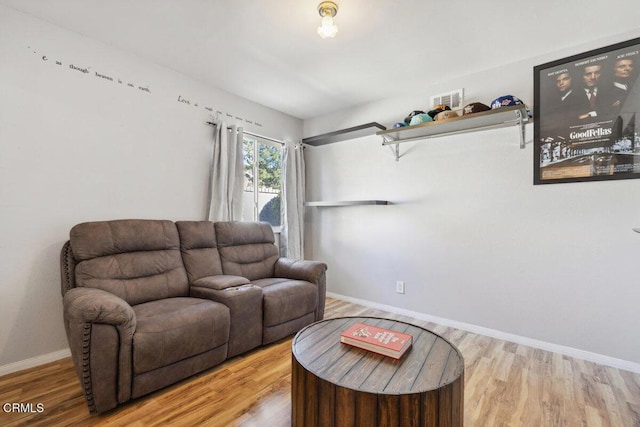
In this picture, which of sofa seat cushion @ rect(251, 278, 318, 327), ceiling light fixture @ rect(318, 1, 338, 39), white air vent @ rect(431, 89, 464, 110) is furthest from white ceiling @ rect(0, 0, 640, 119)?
sofa seat cushion @ rect(251, 278, 318, 327)

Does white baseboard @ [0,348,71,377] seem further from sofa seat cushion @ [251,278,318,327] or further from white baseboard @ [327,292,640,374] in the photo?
white baseboard @ [327,292,640,374]

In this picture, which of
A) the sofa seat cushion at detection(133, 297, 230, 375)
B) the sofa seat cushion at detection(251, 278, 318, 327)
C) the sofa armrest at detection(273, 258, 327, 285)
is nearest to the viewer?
the sofa seat cushion at detection(133, 297, 230, 375)

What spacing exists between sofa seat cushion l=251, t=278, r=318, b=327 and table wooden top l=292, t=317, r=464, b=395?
0.81m

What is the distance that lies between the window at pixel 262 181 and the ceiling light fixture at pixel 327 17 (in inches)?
74.3

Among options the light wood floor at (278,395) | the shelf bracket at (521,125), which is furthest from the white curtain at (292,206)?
the shelf bracket at (521,125)

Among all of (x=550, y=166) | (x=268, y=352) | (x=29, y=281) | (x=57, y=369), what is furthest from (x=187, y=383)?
(x=550, y=166)

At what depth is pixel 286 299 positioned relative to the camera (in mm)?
2500

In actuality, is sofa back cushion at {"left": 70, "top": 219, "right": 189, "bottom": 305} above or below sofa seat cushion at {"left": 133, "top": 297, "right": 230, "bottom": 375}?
above

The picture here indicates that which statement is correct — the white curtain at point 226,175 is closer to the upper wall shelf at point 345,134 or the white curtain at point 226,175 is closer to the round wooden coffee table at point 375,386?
the upper wall shelf at point 345,134

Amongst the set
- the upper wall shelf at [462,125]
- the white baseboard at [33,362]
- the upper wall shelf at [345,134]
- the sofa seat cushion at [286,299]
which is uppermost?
the upper wall shelf at [345,134]

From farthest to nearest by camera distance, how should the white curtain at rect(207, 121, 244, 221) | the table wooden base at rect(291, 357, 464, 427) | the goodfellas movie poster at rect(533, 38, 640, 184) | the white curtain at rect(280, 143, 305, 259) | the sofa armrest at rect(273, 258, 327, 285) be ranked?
the white curtain at rect(280, 143, 305, 259), the white curtain at rect(207, 121, 244, 221), the sofa armrest at rect(273, 258, 327, 285), the goodfellas movie poster at rect(533, 38, 640, 184), the table wooden base at rect(291, 357, 464, 427)

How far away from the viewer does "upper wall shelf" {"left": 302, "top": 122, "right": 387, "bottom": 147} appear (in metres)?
3.29

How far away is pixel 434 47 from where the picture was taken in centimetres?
243

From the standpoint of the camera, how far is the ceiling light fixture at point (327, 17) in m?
1.87
